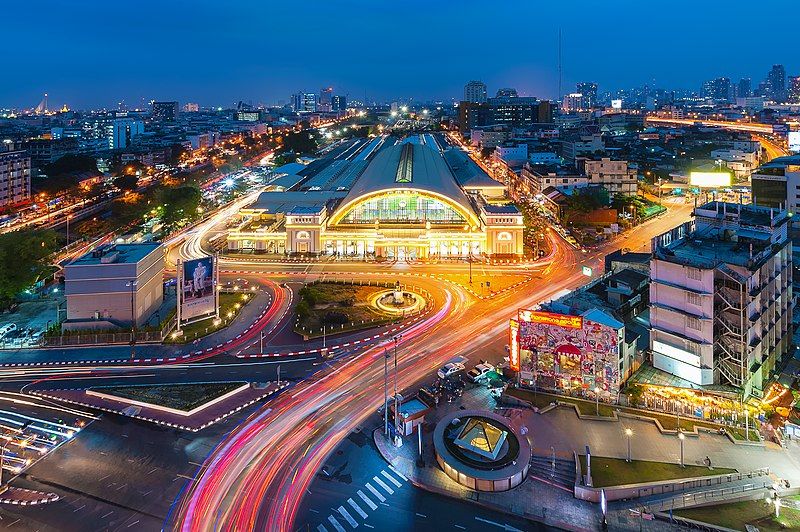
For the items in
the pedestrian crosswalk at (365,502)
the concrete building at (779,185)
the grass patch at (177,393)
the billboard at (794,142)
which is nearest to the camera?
the pedestrian crosswalk at (365,502)

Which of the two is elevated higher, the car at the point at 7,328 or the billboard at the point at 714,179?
the billboard at the point at 714,179

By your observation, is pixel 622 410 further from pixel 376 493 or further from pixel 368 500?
pixel 368 500

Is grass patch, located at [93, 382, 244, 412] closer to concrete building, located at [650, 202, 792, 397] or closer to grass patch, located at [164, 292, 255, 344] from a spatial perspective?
grass patch, located at [164, 292, 255, 344]

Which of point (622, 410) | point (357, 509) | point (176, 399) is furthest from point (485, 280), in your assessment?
point (357, 509)

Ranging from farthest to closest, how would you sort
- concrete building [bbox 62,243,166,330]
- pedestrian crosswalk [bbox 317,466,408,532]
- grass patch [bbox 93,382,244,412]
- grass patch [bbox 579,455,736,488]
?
1. concrete building [bbox 62,243,166,330]
2. grass patch [bbox 93,382,244,412]
3. grass patch [bbox 579,455,736,488]
4. pedestrian crosswalk [bbox 317,466,408,532]

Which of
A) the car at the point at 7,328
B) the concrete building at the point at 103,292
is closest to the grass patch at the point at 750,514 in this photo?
the concrete building at the point at 103,292

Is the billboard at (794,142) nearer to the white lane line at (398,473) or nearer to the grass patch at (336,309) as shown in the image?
the grass patch at (336,309)

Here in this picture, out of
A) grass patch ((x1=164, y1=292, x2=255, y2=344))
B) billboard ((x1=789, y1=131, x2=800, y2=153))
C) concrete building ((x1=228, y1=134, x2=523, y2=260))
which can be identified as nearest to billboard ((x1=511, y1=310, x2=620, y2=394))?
grass patch ((x1=164, y1=292, x2=255, y2=344))
